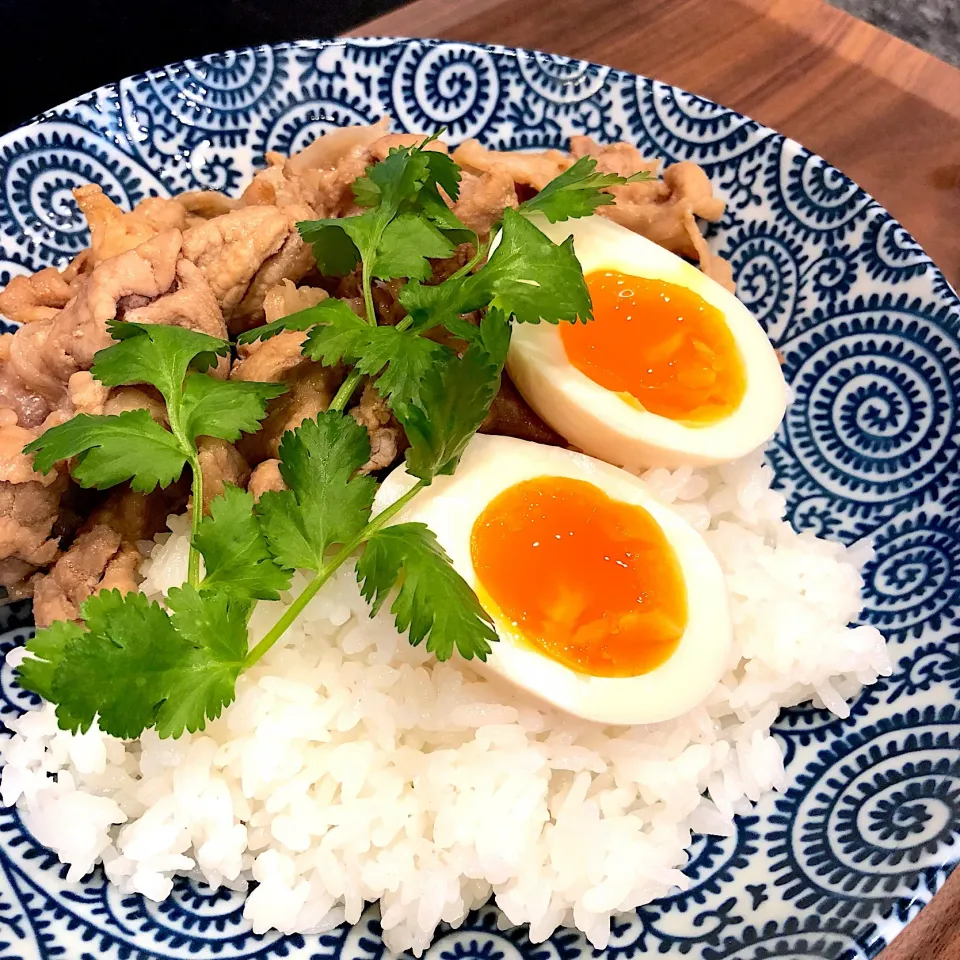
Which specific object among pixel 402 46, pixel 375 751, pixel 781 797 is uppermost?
pixel 402 46

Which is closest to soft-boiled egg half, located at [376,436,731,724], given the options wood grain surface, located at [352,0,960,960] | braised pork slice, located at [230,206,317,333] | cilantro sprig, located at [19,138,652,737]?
cilantro sprig, located at [19,138,652,737]

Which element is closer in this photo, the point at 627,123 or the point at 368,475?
the point at 368,475

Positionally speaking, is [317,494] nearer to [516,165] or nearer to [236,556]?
[236,556]

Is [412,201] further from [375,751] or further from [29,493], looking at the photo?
[375,751]

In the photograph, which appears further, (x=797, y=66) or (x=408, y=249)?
(x=797, y=66)

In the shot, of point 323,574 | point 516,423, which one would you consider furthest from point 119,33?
point 323,574

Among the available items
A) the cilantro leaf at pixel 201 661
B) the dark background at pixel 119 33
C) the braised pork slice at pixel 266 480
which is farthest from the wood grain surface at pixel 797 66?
the cilantro leaf at pixel 201 661

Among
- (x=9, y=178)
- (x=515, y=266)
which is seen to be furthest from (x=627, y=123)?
(x=9, y=178)
